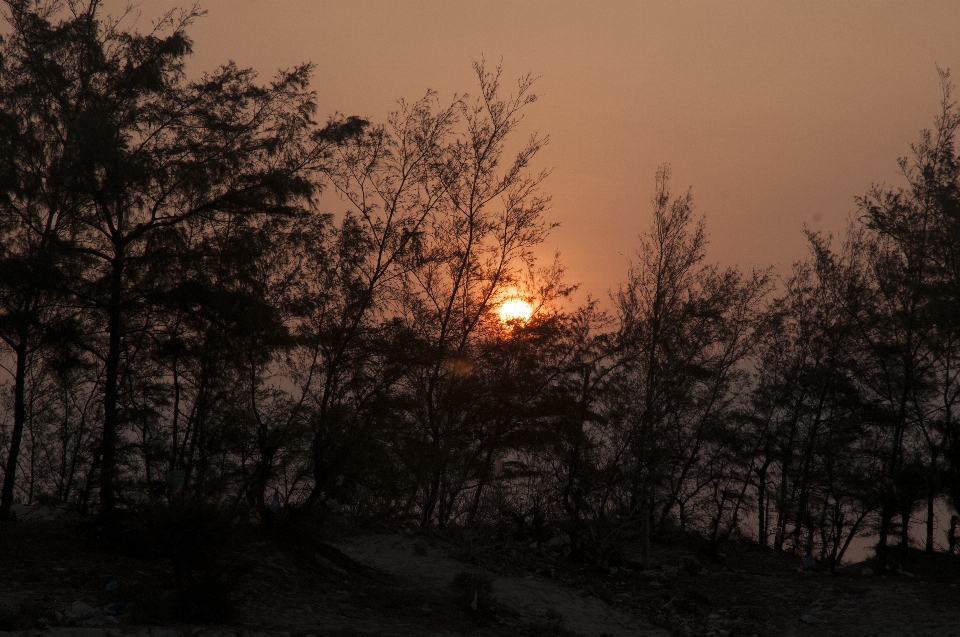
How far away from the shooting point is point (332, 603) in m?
11.7

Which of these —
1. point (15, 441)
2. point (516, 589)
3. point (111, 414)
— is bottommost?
point (516, 589)

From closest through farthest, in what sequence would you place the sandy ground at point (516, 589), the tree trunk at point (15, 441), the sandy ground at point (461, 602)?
the sandy ground at point (461, 602)
the sandy ground at point (516, 589)
the tree trunk at point (15, 441)

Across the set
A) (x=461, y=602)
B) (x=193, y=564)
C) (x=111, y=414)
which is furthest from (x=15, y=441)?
(x=461, y=602)

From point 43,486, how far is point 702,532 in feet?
84.4

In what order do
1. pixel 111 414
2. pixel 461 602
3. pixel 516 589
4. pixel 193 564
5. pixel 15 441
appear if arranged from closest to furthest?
pixel 193 564 → pixel 461 602 → pixel 111 414 → pixel 15 441 → pixel 516 589

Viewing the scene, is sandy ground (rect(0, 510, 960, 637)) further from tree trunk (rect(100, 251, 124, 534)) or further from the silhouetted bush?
tree trunk (rect(100, 251, 124, 534))

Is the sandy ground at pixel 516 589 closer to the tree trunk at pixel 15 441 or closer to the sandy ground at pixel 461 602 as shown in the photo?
the sandy ground at pixel 461 602

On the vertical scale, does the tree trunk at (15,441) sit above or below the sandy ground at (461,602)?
above

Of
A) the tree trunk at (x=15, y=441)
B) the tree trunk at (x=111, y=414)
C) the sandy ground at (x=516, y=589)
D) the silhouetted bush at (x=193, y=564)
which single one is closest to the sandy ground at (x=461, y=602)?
the sandy ground at (x=516, y=589)

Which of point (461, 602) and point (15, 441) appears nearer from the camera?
point (461, 602)

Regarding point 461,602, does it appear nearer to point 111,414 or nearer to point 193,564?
point 193,564

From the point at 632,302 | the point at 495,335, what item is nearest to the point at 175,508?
the point at 495,335

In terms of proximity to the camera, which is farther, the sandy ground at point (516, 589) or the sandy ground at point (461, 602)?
the sandy ground at point (516, 589)

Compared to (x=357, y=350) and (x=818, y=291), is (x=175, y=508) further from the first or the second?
(x=818, y=291)
